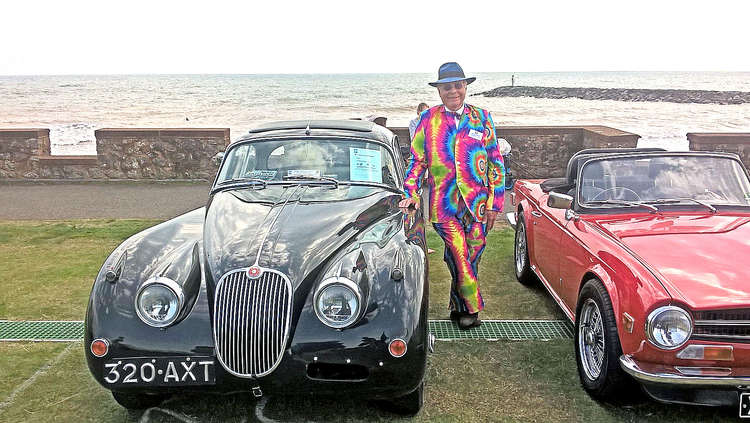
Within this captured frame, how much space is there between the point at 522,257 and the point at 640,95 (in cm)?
7404

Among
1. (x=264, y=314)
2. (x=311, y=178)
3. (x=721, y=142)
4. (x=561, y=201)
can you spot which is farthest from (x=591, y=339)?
(x=721, y=142)

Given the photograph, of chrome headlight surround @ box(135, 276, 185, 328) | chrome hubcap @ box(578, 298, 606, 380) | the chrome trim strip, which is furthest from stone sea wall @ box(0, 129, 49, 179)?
the chrome trim strip

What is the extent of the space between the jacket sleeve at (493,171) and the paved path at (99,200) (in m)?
4.73

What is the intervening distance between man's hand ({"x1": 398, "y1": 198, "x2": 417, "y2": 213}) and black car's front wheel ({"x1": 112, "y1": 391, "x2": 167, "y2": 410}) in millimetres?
2120

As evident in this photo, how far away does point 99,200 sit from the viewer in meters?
10.7

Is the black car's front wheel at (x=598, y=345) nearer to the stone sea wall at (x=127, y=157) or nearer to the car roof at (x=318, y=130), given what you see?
the car roof at (x=318, y=130)

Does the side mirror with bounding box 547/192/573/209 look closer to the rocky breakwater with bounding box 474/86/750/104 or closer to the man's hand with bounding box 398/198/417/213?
the man's hand with bounding box 398/198/417/213

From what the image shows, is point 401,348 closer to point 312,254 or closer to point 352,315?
point 352,315

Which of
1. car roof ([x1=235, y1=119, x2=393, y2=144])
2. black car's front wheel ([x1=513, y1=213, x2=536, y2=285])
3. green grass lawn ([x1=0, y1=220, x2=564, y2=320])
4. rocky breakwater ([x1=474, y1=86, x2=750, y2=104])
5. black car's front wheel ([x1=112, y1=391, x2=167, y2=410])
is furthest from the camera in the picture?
rocky breakwater ([x1=474, y1=86, x2=750, y2=104])

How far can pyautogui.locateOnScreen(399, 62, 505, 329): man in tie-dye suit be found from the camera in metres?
4.83

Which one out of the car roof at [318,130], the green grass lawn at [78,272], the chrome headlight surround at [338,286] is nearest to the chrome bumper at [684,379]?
the chrome headlight surround at [338,286]

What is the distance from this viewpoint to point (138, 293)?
3.39 m

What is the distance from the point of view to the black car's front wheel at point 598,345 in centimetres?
346

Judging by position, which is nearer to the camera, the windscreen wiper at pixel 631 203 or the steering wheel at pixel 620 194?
the windscreen wiper at pixel 631 203
